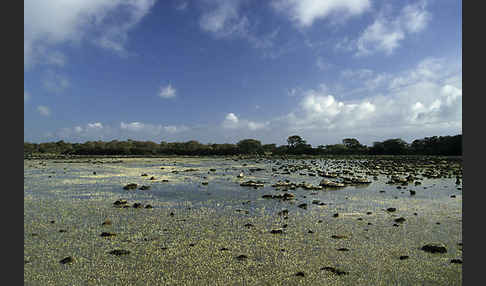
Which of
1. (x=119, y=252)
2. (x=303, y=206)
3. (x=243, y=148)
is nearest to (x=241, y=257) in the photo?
(x=119, y=252)

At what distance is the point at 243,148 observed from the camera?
450 feet

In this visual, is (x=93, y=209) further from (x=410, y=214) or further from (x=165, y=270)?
(x=410, y=214)

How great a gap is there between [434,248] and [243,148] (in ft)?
425

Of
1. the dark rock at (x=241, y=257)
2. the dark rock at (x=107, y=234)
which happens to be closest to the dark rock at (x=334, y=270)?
the dark rock at (x=241, y=257)

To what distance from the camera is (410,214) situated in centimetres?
1245

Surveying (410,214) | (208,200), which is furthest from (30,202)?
(410,214)

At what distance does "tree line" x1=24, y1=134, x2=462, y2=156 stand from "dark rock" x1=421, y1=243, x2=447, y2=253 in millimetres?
116459

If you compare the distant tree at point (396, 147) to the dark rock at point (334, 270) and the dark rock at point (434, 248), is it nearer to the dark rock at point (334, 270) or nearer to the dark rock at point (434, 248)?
the dark rock at point (434, 248)

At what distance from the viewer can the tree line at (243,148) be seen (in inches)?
4345

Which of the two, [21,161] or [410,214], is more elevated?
[21,161]

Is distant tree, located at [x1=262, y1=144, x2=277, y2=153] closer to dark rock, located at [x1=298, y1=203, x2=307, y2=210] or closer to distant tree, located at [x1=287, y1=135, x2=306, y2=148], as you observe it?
distant tree, located at [x1=287, y1=135, x2=306, y2=148]

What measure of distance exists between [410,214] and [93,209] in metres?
17.4

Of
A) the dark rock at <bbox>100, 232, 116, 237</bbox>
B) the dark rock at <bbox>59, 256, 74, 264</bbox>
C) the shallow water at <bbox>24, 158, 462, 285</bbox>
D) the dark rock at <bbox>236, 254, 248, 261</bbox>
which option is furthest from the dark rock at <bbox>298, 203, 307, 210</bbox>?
the dark rock at <bbox>59, 256, 74, 264</bbox>

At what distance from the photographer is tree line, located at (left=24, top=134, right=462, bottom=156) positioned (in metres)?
110
